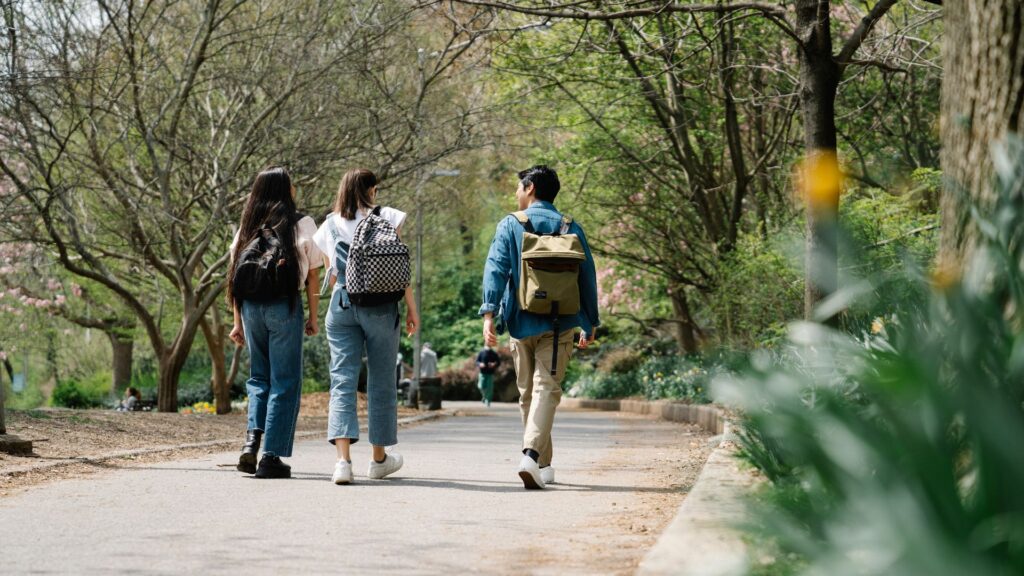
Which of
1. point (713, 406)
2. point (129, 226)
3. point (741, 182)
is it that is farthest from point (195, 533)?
point (741, 182)

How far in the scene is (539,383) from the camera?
24.6 ft

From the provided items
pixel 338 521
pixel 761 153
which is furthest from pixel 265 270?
pixel 761 153

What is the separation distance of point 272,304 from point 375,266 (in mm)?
787

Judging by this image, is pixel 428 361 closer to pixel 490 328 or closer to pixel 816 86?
pixel 816 86

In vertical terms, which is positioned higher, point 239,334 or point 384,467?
point 239,334

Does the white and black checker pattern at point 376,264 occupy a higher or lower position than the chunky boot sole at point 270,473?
higher

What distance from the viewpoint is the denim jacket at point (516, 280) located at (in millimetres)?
7586

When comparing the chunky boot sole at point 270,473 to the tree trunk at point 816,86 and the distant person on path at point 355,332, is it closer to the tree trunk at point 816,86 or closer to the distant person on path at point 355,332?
the distant person on path at point 355,332

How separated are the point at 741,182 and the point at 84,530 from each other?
46.5 feet

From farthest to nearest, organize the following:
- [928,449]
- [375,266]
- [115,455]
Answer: [115,455]
[375,266]
[928,449]

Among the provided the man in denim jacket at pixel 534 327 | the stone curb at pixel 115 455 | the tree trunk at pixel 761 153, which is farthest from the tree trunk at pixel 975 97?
the tree trunk at pixel 761 153

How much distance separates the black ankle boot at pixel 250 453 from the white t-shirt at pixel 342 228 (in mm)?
1259

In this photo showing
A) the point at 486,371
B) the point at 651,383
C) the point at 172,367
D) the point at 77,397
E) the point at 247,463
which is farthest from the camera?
the point at 486,371

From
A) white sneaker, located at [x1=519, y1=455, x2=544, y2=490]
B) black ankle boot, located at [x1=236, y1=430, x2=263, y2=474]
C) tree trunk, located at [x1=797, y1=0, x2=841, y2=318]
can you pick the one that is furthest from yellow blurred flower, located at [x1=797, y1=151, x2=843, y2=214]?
black ankle boot, located at [x1=236, y1=430, x2=263, y2=474]
